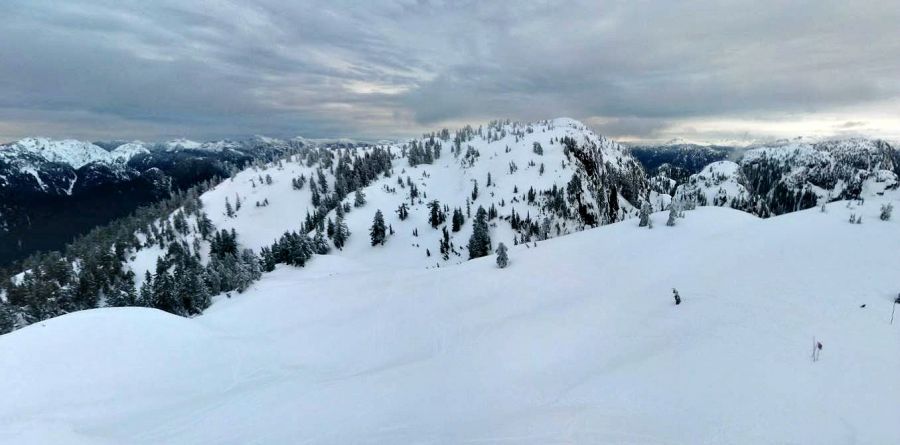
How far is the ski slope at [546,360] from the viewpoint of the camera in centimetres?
1218

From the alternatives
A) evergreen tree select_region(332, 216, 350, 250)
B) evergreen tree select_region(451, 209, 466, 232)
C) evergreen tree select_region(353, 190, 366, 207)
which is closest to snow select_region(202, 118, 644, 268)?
evergreen tree select_region(451, 209, 466, 232)

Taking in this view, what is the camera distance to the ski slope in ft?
40.0

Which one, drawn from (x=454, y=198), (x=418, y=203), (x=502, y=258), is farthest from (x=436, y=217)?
(x=502, y=258)

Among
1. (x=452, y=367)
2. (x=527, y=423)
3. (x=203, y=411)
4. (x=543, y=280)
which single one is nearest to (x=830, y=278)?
(x=543, y=280)

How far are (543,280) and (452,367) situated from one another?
12224 millimetres

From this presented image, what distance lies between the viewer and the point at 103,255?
130 meters

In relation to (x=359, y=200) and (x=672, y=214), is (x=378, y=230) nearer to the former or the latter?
(x=359, y=200)

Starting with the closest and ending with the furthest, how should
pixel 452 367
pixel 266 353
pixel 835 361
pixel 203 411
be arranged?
pixel 835 361
pixel 203 411
pixel 452 367
pixel 266 353

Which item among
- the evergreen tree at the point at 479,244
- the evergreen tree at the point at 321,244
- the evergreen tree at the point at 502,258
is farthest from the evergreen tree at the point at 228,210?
the evergreen tree at the point at 502,258

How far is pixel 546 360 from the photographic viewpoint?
18.1 meters

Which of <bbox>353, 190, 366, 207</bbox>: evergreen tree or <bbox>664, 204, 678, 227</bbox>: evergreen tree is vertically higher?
<bbox>664, 204, 678, 227</bbox>: evergreen tree

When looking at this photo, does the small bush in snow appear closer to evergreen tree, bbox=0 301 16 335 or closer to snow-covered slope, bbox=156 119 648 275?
snow-covered slope, bbox=156 119 648 275

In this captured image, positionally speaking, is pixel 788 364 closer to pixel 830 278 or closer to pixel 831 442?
pixel 831 442

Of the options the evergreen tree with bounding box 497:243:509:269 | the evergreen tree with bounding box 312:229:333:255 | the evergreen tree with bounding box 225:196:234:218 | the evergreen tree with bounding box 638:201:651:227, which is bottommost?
the evergreen tree with bounding box 312:229:333:255
